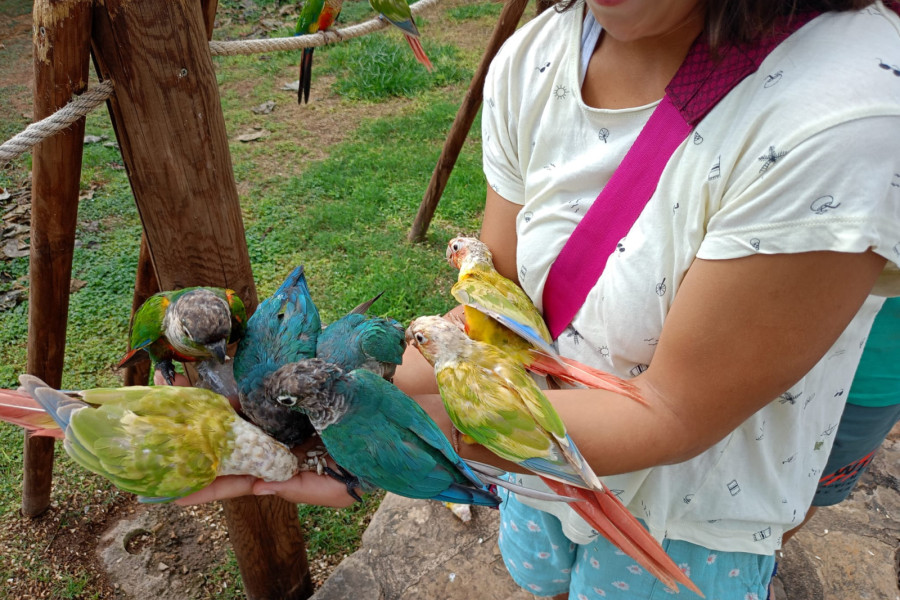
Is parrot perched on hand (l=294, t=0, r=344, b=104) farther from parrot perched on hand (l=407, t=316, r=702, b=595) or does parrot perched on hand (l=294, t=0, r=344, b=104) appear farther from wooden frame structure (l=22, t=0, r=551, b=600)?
parrot perched on hand (l=407, t=316, r=702, b=595)

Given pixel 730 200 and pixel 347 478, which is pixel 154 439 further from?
pixel 730 200

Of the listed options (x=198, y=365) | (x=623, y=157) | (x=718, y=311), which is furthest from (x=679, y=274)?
(x=198, y=365)

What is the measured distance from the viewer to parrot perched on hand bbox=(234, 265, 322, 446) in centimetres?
122

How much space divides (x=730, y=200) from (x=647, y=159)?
0.15m

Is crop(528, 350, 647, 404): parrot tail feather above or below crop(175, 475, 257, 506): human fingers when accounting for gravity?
above

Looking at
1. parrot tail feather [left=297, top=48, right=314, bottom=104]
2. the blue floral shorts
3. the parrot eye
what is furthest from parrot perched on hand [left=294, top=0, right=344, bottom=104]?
the blue floral shorts

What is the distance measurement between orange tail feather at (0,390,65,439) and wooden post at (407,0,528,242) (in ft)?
7.47

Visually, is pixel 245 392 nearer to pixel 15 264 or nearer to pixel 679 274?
pixel 679 274

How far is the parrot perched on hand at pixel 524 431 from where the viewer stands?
965 millimetres

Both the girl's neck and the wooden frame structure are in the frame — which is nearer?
the girl's neck

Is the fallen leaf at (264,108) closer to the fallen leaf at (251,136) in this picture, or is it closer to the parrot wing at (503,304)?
the fallen leaf at (251,136)

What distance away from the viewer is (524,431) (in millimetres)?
1006

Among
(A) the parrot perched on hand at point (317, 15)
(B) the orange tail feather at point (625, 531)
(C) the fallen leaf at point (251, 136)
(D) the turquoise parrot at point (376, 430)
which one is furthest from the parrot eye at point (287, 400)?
(C) the fallen leaf at point (251, 136)

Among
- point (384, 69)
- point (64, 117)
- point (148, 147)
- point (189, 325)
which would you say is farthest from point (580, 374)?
point (384, 69)
